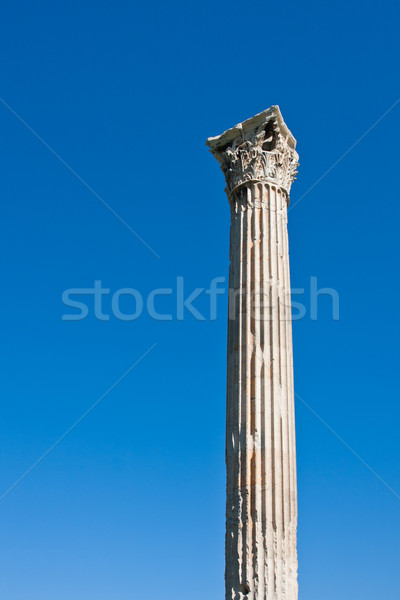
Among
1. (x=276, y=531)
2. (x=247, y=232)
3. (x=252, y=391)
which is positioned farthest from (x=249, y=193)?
(x=276, y=531)

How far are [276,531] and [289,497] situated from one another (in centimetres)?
83

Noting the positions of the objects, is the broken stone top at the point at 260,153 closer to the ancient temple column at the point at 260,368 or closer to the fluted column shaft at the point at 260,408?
the ancient temple column at the point at 260,368

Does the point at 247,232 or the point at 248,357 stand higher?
the point at 247,232

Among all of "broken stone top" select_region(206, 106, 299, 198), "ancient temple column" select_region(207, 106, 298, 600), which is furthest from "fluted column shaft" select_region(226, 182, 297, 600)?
"broken stone top" select_region(206, 106, 299, 198)

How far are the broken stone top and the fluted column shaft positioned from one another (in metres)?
0.37

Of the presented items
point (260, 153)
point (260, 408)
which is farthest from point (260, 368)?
point (260, 153)

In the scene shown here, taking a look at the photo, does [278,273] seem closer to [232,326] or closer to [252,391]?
[232,326]

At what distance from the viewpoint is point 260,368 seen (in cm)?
1594

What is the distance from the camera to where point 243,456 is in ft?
50.0

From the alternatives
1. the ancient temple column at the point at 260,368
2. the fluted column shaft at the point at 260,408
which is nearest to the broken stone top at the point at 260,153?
the ancient temple column at the point at 260,368

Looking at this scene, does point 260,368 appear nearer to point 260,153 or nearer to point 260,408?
point 260,408

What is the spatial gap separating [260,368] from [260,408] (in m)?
0.97

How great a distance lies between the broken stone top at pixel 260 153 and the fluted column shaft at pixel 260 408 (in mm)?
366

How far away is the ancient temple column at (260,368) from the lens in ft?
47.2
